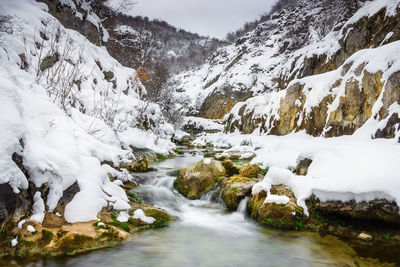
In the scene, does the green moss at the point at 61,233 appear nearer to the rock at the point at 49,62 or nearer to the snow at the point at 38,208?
the snow at the point at 38,208

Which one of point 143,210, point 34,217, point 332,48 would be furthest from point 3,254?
point 332,48

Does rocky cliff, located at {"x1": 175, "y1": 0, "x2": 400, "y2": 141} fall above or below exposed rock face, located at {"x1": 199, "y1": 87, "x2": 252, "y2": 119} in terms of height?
below

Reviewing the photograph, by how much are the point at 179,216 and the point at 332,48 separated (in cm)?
1442

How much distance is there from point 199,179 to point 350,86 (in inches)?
275

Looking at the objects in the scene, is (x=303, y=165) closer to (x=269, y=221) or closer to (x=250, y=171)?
(x=250, y=171)

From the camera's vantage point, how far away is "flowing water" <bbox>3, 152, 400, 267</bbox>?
10.7 feet

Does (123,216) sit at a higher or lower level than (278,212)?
lower

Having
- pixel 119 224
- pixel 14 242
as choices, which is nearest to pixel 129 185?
pixel 119 224

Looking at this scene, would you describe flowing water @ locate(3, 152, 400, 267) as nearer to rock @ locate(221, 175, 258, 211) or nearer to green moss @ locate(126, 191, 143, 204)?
rock @ locate(221, 175, 258, 211)

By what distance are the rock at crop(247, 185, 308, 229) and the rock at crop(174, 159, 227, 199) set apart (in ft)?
5.53

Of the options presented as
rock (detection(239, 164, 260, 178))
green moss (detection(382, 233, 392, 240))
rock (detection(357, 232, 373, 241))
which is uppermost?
rock (detection(239, 164, 260, 178))

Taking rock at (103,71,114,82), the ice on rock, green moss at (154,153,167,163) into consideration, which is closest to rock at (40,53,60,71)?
rock at (103,71,114,82)

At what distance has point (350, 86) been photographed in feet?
27.8

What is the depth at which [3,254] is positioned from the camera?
2.65m
